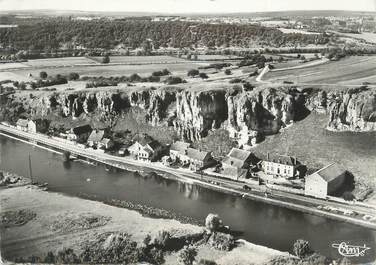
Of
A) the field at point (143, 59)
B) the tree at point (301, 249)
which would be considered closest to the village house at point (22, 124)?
the field at point (143, 59)

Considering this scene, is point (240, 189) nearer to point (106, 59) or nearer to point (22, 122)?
point (106, 59)

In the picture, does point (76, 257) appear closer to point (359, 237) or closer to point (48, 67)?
point (359, 237)

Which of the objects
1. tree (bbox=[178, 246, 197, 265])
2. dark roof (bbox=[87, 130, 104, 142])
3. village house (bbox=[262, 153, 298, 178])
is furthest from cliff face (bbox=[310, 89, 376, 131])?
dark roof (bbox=[87, 130, 104, 142])

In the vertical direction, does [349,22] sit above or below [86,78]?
above

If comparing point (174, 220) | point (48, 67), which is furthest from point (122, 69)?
point (174, 220)

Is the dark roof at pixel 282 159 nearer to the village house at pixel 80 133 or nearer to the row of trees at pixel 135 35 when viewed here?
the row of trees at pixel 135 35

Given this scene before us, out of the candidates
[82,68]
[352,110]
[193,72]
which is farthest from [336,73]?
[82,68]

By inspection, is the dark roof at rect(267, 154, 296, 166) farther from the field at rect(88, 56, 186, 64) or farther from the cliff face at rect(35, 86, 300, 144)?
the field at rect(88, 56, 186, 64)

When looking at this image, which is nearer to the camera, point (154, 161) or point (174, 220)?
point (174, 220)
